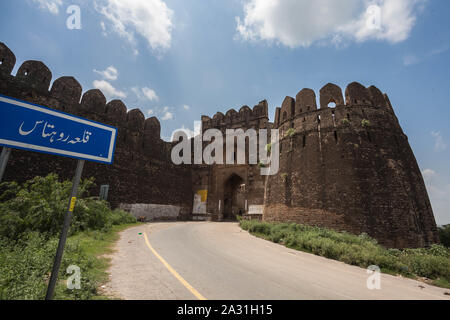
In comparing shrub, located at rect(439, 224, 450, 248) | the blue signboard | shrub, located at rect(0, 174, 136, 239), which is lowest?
shrub, located at rect(439, 224, 450, 248)

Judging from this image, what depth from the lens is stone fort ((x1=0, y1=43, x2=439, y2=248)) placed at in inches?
520

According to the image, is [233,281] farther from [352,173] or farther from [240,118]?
[240,118]

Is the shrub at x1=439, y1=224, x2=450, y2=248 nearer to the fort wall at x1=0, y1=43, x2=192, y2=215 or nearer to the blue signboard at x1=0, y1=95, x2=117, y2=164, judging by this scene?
the fort wall at x1=0, y1=43, x2=192, y2=215

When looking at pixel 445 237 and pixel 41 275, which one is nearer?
pixel 41 275

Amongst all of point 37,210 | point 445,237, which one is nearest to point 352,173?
point 37,210

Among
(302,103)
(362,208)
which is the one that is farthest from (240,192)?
(362,208)

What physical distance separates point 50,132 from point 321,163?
50.9ft

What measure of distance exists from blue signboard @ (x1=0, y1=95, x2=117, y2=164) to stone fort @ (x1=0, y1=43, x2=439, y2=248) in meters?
14.2

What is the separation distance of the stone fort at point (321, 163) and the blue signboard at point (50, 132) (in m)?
14.2

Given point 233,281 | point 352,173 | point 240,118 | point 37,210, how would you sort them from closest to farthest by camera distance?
1. point 233,281
2. point 37,210
3. point 352,173
4. point 240,118

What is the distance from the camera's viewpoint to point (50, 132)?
273 centimetres

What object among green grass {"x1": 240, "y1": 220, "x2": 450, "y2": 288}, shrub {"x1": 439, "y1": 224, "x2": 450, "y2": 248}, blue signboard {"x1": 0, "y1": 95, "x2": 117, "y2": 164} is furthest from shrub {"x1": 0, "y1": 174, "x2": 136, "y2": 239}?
shrub {"x1": 439, "y1": 224, "x2": 450, "y2": 248}

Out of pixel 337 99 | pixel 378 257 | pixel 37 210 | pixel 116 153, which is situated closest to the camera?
pixel 378 257

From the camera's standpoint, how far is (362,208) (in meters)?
13.1
